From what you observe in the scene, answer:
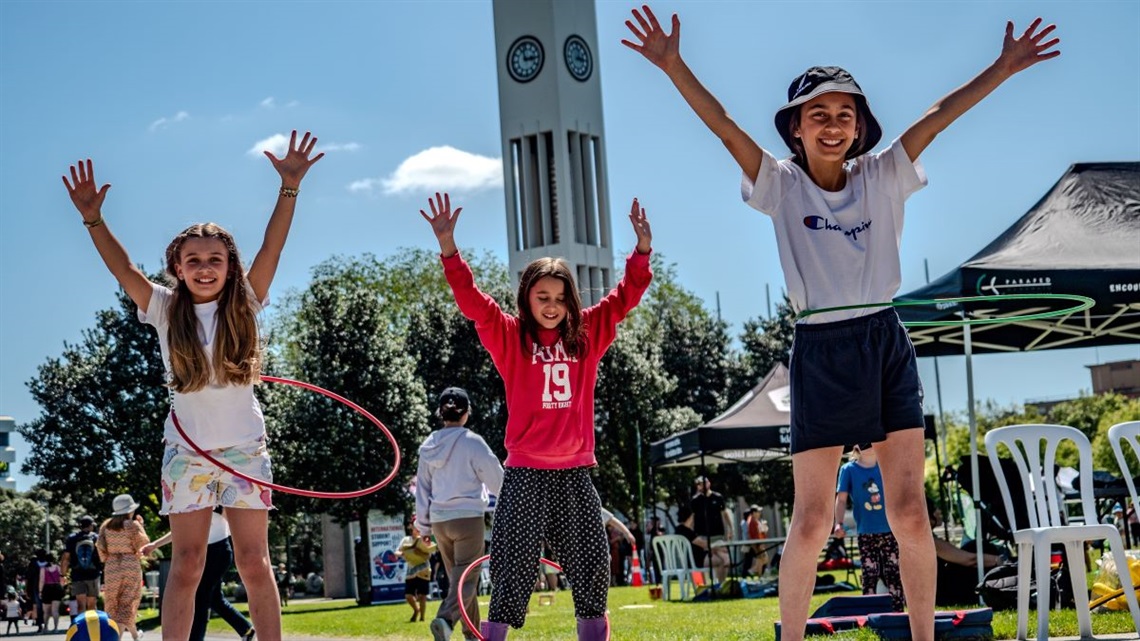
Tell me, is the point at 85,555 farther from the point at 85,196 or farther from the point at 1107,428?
the point at 1107,428

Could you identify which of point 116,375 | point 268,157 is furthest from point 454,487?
point 116,375

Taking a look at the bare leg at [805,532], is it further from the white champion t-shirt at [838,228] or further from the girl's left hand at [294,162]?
the girl's left hand at [294,162]

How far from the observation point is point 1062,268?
10711mm

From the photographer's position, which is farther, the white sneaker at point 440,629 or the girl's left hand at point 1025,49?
the white sneaker at point 440,629

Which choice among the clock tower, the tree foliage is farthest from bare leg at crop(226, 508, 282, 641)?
the clock tower

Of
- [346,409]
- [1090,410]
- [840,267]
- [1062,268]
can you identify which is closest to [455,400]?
[840,267]

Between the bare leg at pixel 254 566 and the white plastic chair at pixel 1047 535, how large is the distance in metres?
4.44

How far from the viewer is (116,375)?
33.0 meters

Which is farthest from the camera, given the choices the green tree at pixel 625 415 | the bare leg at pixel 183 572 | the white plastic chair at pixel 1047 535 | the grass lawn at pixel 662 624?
the green tree at pixel 625 415

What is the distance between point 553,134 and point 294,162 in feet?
236

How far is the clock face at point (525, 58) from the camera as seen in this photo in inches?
3000

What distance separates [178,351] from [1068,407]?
83.1 m

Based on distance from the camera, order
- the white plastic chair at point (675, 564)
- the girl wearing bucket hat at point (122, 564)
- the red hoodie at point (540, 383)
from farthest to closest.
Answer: the white plastic chair at point (675, 564) < the girl wearing bucket hat at point (122, 564) < the red hoodie at point (540, 383)

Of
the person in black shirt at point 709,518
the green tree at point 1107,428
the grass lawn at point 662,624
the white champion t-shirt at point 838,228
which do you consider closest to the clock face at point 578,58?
the green tree at point 1107,428
